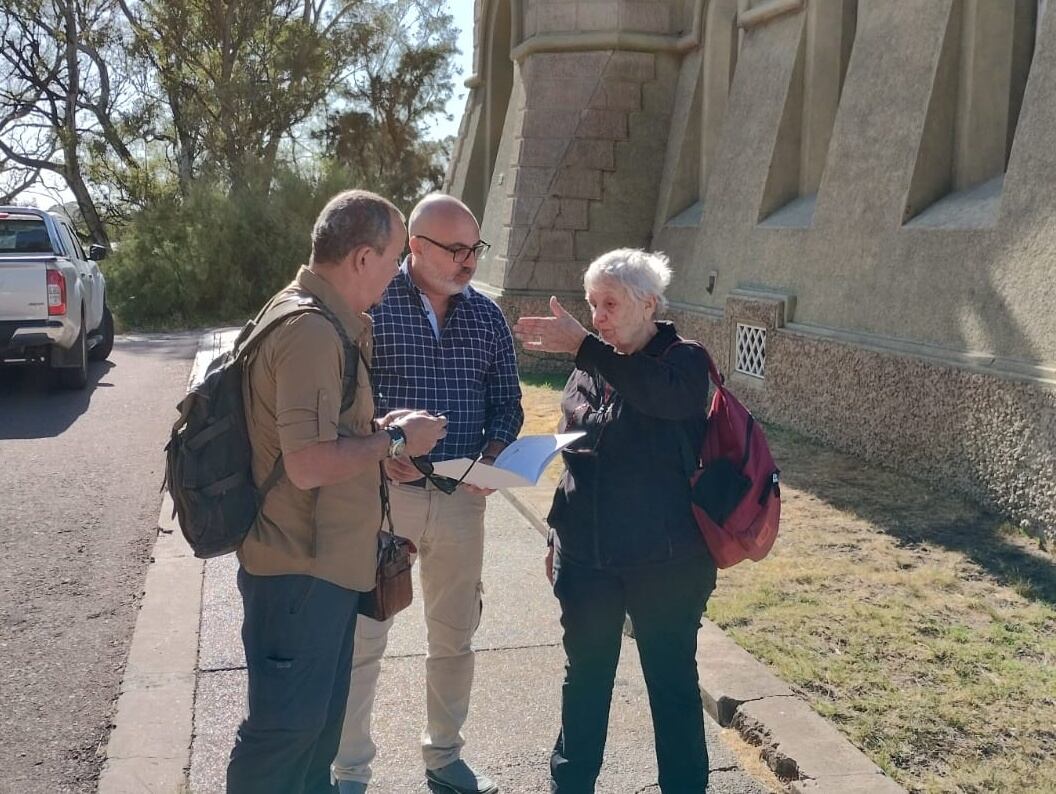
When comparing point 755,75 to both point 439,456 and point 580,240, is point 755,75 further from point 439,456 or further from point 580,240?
point 439,456

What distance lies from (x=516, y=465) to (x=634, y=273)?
622 millimetres

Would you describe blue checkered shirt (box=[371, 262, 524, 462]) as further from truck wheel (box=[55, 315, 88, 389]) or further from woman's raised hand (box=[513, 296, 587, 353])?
truck wheel (box=[55, 315, 88, 389])

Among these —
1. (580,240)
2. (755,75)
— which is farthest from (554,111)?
(755,75)

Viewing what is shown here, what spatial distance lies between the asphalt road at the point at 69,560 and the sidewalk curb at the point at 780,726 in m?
2.20

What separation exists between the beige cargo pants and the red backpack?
78 cm

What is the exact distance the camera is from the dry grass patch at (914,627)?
3623 millimetres

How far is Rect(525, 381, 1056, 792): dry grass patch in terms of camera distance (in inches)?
143

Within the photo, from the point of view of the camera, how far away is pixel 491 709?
4.13 metres

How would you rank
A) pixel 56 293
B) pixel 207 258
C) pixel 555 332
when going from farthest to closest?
1. pixel 207 258
2. pixel 56 293
3. pixel 555 332

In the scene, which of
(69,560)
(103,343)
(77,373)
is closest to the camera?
(69,560)

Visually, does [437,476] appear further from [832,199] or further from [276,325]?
[832,199]

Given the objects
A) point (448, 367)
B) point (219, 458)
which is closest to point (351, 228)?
point (219, 458)

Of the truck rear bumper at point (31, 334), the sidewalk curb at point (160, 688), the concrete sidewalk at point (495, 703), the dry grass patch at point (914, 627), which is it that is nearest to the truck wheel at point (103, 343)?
the truck rear bumper at point (31, 334)

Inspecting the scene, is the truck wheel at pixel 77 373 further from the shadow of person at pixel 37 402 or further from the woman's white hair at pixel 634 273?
Result: the woman's white hair at pixel 634 273
